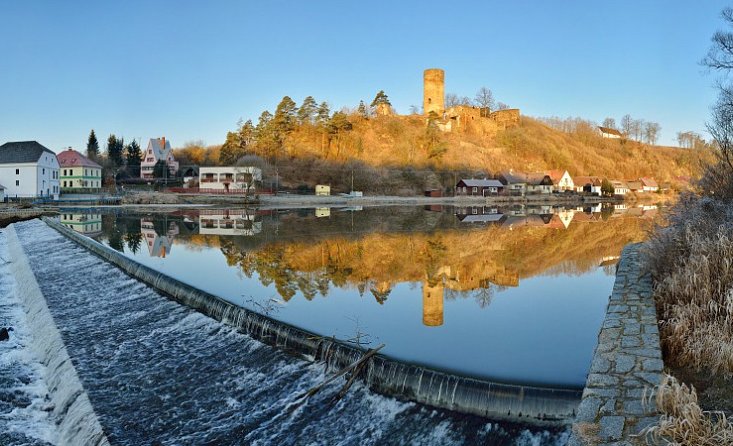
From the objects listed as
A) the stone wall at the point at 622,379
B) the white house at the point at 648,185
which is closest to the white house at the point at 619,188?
the white house at the point at 648,185

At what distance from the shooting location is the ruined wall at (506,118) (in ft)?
323

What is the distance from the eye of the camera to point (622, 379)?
441 centimetres

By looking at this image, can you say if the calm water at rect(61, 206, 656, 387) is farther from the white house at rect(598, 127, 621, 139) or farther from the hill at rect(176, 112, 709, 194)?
the white house at rect(598, 127, 621, 139)

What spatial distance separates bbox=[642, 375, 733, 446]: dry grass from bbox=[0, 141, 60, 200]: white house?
2004 inches

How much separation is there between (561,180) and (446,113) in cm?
2519

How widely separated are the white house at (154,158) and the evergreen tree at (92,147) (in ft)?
39.8

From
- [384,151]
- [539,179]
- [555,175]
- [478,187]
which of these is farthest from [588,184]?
[384,151]

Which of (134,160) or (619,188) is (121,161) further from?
(619,188)

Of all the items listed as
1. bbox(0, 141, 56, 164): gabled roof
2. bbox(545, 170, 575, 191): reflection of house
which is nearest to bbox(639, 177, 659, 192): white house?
bbox(545, 170, 575, 191): reflection of house

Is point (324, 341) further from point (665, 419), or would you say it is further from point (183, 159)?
point (183, 159)

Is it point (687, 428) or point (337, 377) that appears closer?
point (687, 428)

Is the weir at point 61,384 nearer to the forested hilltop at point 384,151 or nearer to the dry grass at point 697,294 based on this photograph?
the dry grass at point 697,294

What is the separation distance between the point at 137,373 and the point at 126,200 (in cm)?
4249

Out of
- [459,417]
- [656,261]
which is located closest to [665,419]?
[459,417]
